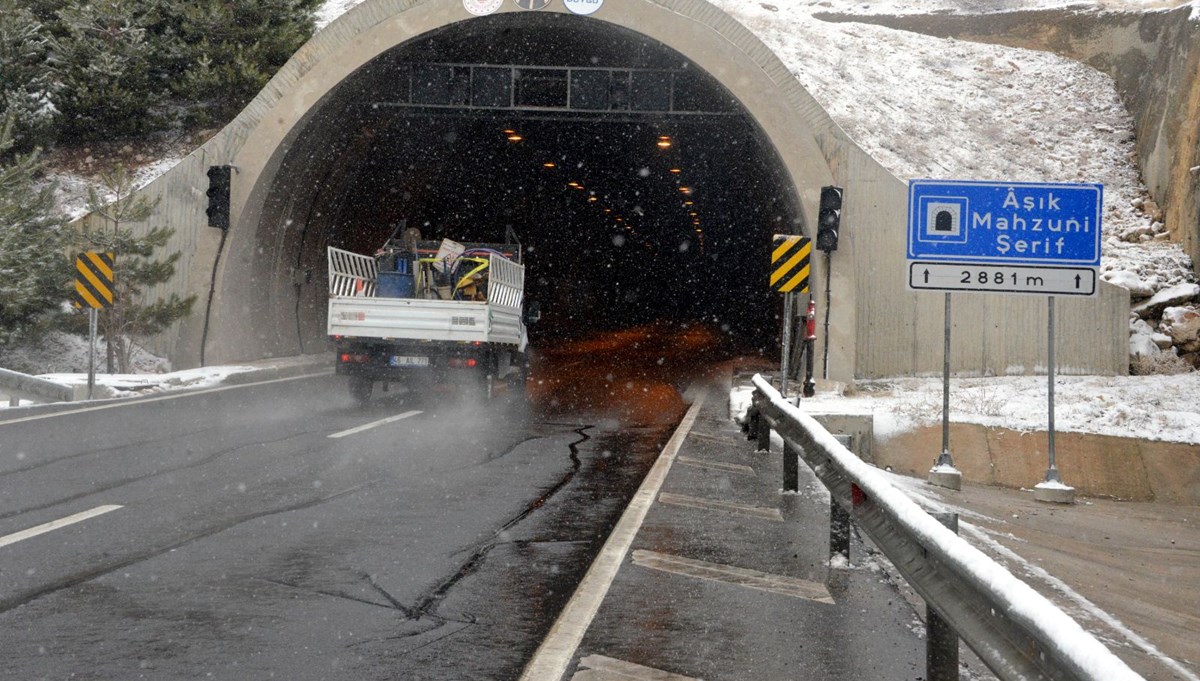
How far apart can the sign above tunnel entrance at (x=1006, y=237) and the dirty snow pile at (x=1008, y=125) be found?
514 inches

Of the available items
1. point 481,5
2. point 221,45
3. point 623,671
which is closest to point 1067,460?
point 623,671

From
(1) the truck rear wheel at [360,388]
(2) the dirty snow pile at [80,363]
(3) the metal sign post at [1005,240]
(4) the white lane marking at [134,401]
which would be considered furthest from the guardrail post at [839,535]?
(2) the dirty snow pile at [80,363]

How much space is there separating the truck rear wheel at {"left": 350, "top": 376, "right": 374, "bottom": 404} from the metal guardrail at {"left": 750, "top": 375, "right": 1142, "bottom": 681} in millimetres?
13867

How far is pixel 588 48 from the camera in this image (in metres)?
30.4

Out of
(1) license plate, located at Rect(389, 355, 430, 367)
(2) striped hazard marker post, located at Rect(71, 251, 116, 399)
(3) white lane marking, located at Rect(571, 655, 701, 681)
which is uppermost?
(2) striped hazard marker post, located at Rect(71, 251, 116, 399)

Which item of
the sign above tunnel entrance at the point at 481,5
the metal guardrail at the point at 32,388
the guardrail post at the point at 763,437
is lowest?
the guardrail post at the point at 763,437

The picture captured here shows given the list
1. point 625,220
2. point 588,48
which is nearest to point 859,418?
point 588,48

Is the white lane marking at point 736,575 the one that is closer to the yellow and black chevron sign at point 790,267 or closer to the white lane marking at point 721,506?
the white lane marking at point 721,506

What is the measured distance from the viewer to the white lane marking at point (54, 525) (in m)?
8.10

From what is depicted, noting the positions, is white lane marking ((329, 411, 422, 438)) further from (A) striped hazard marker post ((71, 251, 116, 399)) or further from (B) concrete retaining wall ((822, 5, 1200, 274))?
(B) concrete retaining wall ((822, 5, 1200, 274))

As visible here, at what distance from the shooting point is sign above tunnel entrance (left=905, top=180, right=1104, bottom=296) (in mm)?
14047

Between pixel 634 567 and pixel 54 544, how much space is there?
153 inches

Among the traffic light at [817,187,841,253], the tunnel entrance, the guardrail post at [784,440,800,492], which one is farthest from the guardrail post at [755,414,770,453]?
the tunnel entrance

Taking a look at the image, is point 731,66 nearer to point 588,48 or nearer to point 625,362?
point 588,48
